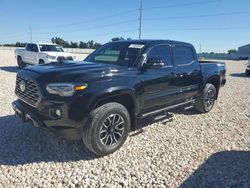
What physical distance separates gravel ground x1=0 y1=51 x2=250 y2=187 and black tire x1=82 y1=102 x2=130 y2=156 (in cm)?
18

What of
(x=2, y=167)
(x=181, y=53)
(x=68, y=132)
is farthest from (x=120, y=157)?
(x=181, y=53)

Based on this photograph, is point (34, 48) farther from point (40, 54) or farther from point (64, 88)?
point (64, 88)

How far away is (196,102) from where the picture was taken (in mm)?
A: 6531

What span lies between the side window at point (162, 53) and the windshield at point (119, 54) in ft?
0.82

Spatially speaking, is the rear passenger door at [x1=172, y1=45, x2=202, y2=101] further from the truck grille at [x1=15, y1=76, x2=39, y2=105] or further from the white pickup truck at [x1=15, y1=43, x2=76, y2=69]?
the white pickup truck at [x1=15, y1=43, x2=76, y2=69]

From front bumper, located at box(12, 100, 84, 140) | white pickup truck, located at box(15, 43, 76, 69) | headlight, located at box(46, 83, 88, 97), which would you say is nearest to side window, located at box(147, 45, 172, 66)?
headlight, located at box(46, 83, 88, 97)

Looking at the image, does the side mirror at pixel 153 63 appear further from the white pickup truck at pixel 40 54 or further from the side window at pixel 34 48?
the side window at pixel 34 48

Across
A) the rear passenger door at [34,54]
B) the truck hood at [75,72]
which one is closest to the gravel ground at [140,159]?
the truck hood at [75,72]

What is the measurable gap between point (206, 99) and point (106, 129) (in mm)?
3691

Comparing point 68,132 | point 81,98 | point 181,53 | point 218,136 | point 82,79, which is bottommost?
point 218,136

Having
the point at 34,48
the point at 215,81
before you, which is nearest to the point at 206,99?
the point at 215,81

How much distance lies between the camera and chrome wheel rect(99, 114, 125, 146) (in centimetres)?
393

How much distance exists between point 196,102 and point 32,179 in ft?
15.2

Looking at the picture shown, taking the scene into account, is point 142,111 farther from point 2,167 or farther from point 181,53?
point 2,167
